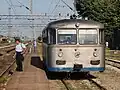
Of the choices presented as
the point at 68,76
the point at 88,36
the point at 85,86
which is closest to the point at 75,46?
the point at 88,36

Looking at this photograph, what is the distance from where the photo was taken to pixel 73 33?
15305 mm

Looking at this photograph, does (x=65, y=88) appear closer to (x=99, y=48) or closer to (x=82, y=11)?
(x=99, y=48)

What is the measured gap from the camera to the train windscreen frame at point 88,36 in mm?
15141

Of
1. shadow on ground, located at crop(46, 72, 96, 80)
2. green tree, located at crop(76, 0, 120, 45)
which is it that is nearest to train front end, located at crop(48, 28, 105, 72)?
shadow on ground, located at crop(46, 72, 96, 80)

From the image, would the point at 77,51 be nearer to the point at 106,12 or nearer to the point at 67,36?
the point at 67,36

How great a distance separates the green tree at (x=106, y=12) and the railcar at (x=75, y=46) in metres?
32.2

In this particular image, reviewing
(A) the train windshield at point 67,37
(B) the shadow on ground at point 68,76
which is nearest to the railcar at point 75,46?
(A) the train windshield at point 67,37

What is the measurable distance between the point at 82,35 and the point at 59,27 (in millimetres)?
1067

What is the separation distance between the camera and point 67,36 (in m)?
15.2

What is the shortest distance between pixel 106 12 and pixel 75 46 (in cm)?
3496

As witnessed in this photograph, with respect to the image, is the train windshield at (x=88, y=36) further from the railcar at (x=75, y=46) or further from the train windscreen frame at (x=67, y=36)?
the train windscreen frame at (x=67, y=36)

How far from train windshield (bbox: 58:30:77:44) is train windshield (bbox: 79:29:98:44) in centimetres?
26

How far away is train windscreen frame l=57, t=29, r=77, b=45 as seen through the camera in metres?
15.2

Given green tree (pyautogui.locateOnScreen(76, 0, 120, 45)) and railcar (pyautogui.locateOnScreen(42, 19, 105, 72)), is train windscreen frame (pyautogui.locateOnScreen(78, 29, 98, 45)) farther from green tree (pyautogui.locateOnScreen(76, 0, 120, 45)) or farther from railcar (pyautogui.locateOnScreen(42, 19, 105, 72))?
green tree (pyautogui.locateOnScreen(76, 0, 120, 45))
